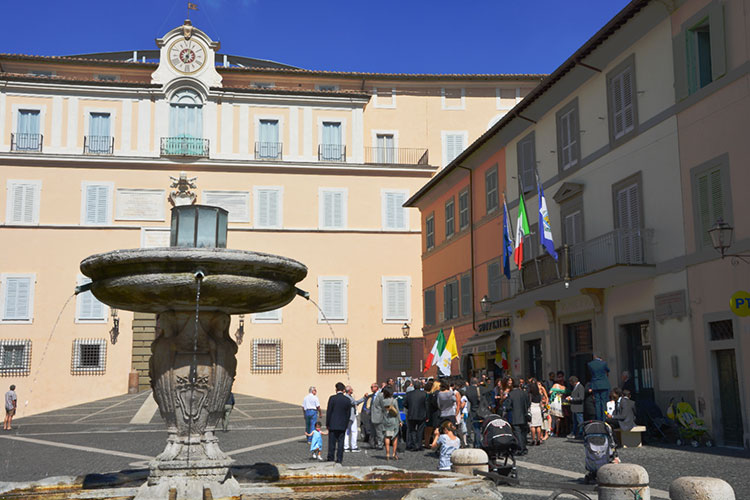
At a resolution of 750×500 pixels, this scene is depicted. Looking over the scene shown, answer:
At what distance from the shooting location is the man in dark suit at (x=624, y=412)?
15.3m

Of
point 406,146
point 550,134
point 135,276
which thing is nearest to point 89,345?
point 406,146

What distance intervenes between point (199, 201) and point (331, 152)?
6375mm

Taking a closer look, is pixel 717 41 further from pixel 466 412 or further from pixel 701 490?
pixel 701 490

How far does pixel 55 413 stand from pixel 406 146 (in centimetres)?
1996

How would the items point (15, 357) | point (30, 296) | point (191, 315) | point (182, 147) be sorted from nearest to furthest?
point (191, 315) < point (15, 357) < point (30, 296) < point (182, 147)

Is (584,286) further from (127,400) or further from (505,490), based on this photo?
(127,400)

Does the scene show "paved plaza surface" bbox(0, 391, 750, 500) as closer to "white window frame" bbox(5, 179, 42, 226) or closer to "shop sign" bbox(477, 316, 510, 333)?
"shop sign" bbox(477, 316, 510, 333)

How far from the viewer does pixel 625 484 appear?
24.3 feet

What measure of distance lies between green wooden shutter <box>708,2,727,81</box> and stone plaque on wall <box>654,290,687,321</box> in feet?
14.0

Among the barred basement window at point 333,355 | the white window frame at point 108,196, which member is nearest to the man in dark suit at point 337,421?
the barred basement window at point 333,355

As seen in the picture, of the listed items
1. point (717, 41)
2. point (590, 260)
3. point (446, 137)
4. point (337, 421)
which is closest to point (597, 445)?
point (337, 421)

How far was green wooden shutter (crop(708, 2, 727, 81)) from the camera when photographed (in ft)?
50.5

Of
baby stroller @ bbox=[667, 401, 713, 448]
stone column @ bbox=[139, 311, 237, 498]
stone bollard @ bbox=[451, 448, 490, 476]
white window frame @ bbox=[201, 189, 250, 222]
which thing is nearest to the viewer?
stone column @ bbox=[139, 311, 237, 498]

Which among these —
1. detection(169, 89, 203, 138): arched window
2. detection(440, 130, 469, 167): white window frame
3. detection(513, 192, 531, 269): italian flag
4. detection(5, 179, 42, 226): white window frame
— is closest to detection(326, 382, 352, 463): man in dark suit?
detection(513, 192, 531, 269): italian flag
